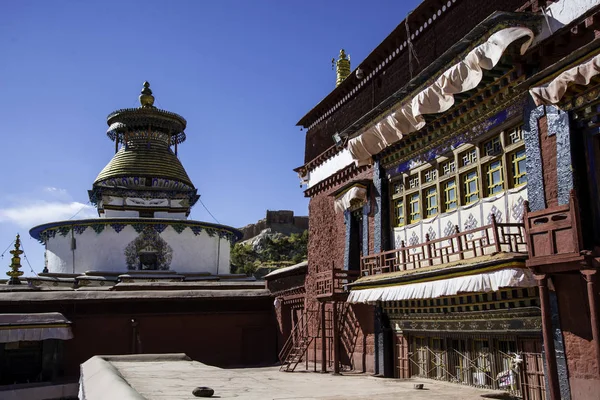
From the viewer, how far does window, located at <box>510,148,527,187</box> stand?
411 inches

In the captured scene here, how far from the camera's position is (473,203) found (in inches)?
462

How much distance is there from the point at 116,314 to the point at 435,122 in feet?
44.0

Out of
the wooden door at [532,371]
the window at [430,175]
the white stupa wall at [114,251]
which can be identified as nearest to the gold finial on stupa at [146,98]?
the white stupa wall at [114,251]

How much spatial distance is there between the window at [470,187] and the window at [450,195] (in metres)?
0.34

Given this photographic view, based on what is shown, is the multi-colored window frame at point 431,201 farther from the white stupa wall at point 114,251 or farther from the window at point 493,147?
the white stupa wall at point 114,251

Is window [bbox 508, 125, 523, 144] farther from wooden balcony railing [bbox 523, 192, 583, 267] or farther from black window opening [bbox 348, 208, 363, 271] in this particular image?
black window opening [bbox 348, 208, 363, 271]

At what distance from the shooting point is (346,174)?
1717 centimetres

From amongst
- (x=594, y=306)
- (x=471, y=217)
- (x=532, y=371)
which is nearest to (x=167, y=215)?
(x=471, y=217)

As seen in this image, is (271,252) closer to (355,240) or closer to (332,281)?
(355,240)

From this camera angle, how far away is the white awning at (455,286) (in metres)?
9.24

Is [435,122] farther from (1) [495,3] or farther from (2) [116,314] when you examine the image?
(2) [116,314]

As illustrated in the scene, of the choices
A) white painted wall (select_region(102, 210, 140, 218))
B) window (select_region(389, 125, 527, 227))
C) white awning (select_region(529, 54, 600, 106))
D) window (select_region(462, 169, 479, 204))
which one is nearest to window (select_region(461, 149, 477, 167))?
window (select_region(389, 125, 527, 227))

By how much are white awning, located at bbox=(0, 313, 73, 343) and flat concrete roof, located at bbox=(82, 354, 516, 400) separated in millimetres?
4649

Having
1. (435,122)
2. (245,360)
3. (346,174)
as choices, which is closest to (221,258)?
(245,360)
